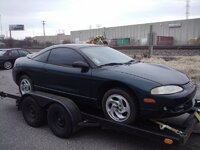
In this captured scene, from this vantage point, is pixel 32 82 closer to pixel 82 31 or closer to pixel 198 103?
pixel 198 103

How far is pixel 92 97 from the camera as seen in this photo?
16.4ft

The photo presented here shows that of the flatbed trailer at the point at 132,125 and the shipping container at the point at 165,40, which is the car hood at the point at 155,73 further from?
the shipping container at the point at 165,40

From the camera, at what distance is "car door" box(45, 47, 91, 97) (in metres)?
5.10

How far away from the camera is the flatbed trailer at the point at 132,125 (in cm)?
395

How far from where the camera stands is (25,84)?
21.5 feet

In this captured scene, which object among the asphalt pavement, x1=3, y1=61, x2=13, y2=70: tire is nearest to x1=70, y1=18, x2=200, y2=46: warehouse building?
x1=3, y1=61, x2=13, y2=70: tire

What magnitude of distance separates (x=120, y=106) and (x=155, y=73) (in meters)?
0.81

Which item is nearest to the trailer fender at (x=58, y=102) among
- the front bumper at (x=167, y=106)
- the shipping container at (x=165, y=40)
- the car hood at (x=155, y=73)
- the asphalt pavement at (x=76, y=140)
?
the asphalt pavement at (x=76, y=140)

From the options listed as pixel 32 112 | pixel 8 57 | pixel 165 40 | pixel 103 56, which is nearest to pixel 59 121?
pixel 32 112

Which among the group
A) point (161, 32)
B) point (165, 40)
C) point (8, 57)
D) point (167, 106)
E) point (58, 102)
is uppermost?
point (161, 32)

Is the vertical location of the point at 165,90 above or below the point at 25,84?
above

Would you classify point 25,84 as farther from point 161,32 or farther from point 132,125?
point 161,32

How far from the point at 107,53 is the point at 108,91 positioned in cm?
122

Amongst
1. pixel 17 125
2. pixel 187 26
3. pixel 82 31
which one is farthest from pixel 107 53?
pixel 82 31
